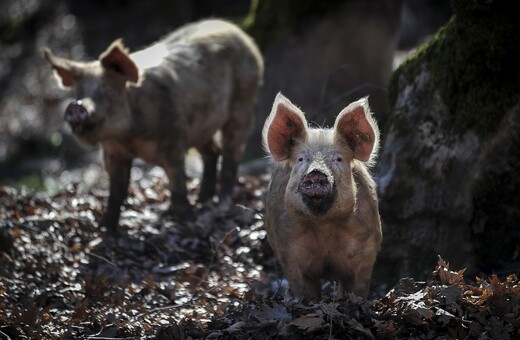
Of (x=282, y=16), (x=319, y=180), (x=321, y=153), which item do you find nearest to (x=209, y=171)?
(x=282, y=16)

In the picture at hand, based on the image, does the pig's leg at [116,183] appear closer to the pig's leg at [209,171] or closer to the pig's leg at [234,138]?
the pig's leg at [209,171]

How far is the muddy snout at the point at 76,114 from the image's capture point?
10.0m

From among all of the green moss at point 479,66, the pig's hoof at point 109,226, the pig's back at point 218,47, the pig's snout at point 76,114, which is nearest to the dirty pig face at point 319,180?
the green moss at point 479,66

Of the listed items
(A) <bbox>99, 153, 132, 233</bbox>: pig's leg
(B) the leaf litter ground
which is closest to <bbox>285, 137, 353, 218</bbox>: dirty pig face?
(B) the leaf litter ground

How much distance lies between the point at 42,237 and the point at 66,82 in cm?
188

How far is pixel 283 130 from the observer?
7453 mm

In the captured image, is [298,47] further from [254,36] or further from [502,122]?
[502,122]

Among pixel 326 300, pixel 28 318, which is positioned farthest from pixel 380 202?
pixel 28 318

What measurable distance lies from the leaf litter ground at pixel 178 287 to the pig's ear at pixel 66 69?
1387mm

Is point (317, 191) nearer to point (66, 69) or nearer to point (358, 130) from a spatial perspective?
point (358, 130)

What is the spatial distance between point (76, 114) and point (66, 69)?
734 millimetres

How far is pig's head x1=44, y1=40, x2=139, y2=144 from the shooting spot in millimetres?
10281

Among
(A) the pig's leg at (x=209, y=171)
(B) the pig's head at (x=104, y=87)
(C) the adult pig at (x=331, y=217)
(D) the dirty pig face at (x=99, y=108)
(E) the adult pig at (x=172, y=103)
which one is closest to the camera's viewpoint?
(C) the adult pig at (x=331, y=217)

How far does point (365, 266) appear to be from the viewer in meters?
7.37
